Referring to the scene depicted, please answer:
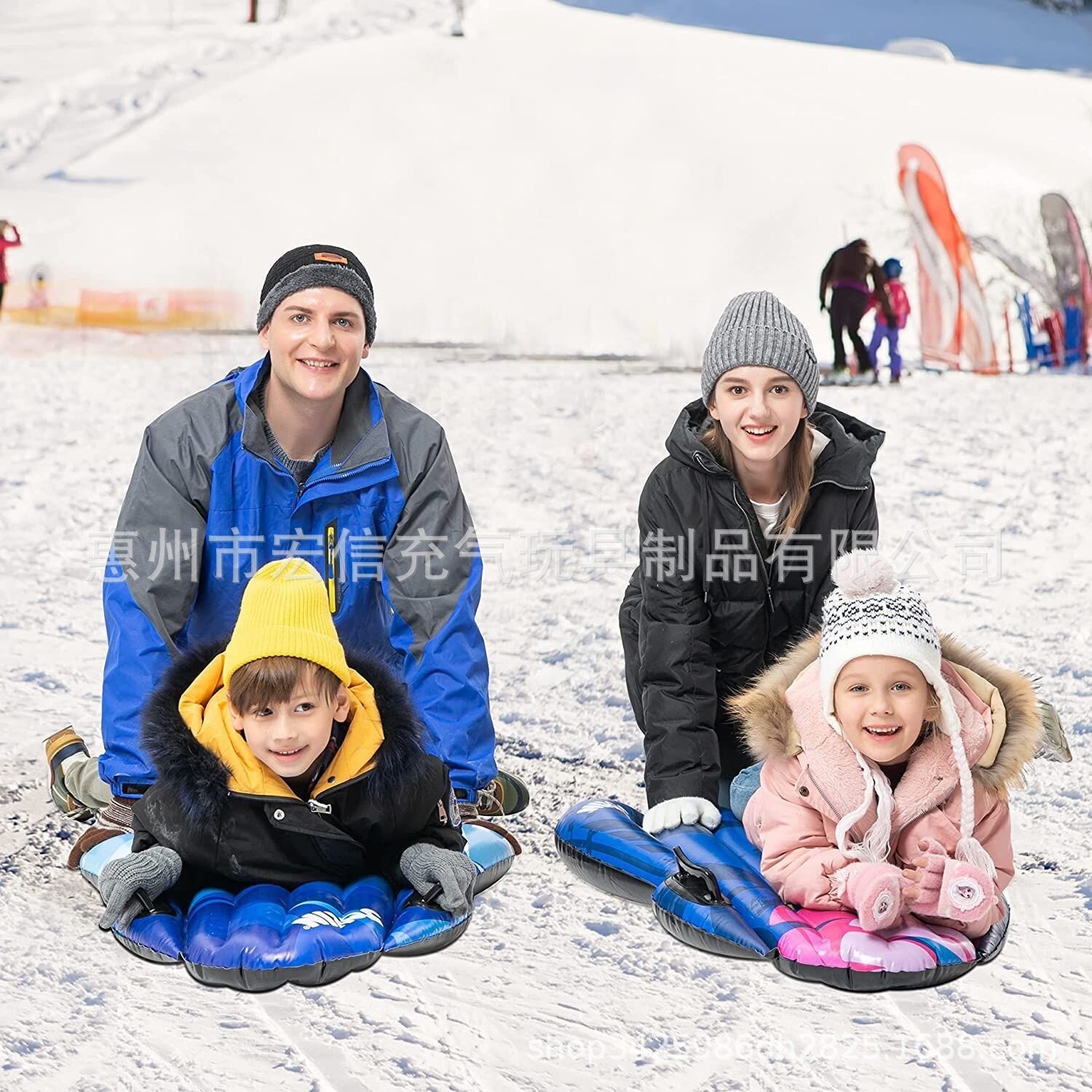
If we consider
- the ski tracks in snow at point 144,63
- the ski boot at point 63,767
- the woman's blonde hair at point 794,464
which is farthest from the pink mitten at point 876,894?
the ski tracks in snow at point 144,63

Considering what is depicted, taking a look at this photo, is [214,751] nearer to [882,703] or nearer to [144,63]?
[882,703]

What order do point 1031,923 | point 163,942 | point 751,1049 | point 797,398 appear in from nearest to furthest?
1. point 751,1049
2. point 163,942
3. point 1031,923
4. point 797,398

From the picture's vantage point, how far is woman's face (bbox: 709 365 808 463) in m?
2.30

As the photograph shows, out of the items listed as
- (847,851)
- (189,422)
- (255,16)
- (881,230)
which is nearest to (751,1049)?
(847,851)

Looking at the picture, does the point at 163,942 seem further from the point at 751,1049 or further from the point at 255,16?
the point at 255,16

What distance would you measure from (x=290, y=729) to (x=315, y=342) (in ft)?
2.34

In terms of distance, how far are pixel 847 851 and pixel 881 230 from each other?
6620mm

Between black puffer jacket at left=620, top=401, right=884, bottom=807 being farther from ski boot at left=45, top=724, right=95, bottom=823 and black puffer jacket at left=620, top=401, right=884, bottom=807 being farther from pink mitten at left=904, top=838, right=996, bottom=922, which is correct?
ski boot at left=45, top=724, right=95, bottom=823

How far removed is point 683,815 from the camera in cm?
224

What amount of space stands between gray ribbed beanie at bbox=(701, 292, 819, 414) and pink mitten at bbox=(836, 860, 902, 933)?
2.61 feet

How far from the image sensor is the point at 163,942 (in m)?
1.95

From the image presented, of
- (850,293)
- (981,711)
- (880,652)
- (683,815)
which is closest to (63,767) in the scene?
(683,815)

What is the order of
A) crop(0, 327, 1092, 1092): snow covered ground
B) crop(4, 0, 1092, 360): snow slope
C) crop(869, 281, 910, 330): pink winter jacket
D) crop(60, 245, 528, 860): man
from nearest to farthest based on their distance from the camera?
crop(0, 327, 1092, 1092): snow covered ground, crop(60, 245, 528, 860): man, crop(869, 281, 910, 330): pink winter jacket, crop(4, 0, 1092, 360): snow slope

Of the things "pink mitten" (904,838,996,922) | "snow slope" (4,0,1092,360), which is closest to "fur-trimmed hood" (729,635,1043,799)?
"pink mitten" (904,838,996,922)
